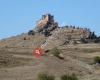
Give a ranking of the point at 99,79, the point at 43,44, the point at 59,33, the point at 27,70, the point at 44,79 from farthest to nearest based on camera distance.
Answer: the point at 59,33
the point at 43,44
the point at 27,70
the point at 99,79
the point at 44,79

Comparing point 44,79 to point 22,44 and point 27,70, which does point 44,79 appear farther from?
point 22,44

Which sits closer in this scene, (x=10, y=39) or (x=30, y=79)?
(x=30, y=79)

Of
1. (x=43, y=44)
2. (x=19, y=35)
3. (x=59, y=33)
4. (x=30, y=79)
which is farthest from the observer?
(x=19, y=35)

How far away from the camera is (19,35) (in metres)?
198

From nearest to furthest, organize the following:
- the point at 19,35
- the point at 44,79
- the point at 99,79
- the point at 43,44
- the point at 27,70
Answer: the point at 44,79, the point at 99,79, the point at 27,70, the point at 43,44, the point at 19,35

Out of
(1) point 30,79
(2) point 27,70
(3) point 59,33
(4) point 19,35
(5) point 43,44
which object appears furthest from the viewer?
(4) point 19,35

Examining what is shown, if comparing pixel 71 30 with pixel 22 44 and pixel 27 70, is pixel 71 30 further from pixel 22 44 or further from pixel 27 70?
pixel 27 70

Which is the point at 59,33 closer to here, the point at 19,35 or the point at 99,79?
the point at 19,35

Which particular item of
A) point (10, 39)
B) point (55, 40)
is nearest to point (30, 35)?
point (10, 39)

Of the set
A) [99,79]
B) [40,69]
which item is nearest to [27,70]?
[40,69]

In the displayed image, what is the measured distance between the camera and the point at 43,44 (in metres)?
166

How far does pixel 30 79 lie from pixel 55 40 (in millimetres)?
119719

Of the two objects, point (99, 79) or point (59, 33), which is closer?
point (99, 79)

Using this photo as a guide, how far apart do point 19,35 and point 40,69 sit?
136m
